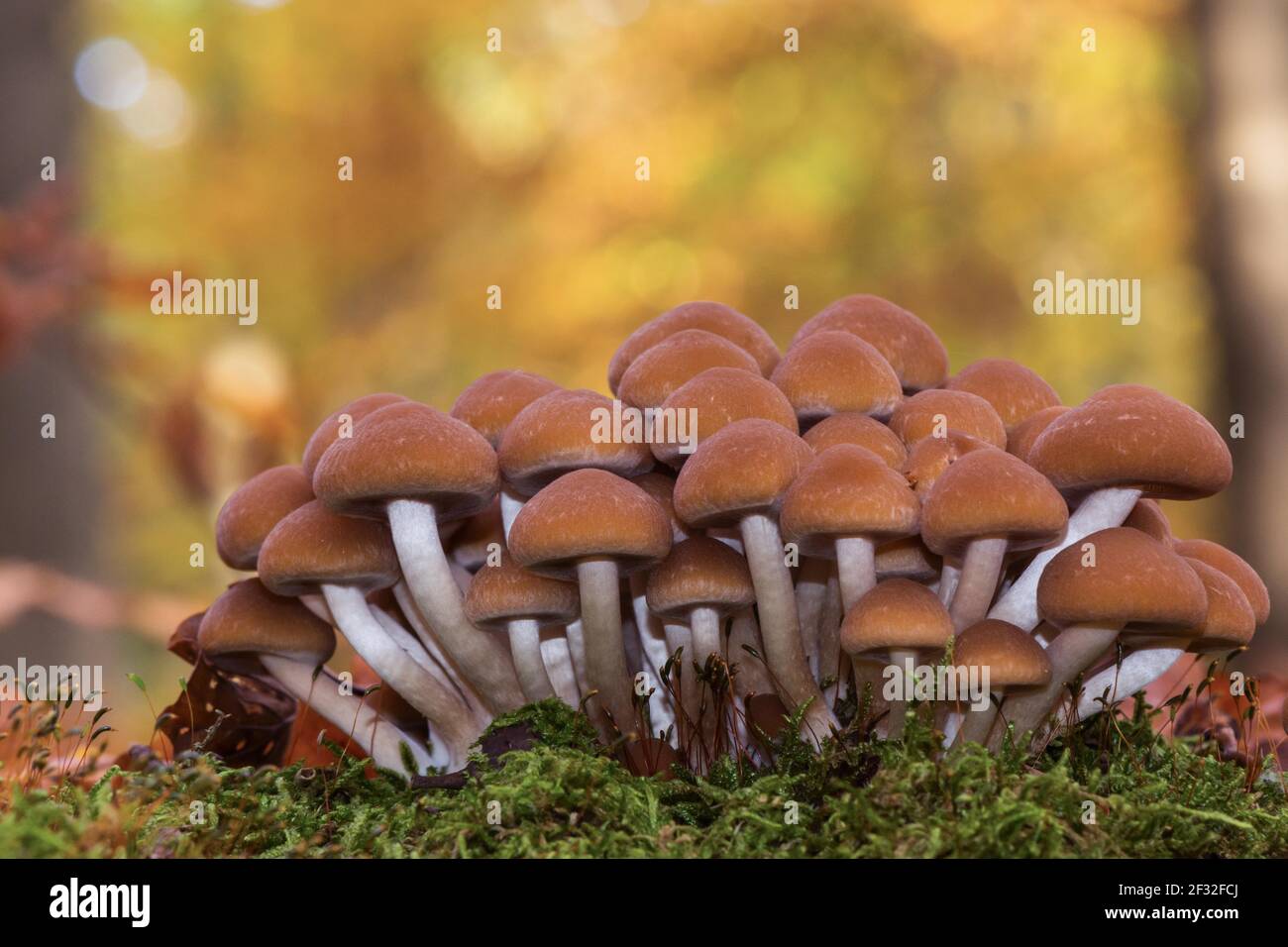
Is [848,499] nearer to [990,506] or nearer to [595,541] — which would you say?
[990,506]

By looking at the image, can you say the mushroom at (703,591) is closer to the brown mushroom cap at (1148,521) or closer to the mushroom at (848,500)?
the mushroom at (848,500)

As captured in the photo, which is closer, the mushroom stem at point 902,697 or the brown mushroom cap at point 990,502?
the brown mushroom cap at point 990,502

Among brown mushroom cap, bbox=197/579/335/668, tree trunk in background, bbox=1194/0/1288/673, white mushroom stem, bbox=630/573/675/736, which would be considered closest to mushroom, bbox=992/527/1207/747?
white mushroom stem, bbox=630/573/675/736

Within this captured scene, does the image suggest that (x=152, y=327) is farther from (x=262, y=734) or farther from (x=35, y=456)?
(x=262, y=734)

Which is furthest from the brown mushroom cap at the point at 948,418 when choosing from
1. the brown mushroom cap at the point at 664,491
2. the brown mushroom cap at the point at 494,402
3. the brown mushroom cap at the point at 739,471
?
the brown mushroom cap at the point at 494,402

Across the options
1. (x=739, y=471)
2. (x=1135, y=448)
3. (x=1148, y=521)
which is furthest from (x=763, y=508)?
(x=1148, y=521)
